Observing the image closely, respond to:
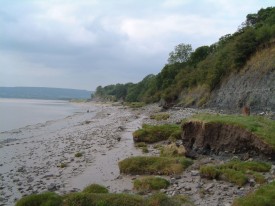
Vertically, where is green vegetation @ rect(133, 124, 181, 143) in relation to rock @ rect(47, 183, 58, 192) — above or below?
above

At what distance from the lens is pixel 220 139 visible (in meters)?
19.9

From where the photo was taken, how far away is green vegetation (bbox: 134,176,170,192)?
14.4 m

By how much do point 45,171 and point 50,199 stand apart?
10229mm

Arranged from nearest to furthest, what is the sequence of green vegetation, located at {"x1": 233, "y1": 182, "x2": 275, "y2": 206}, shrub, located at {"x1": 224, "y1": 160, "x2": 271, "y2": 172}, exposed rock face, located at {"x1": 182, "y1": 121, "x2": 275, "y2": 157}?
green vegetation, located at {"x1": 233, "y1": 182, "x2": 275, "y2": 206} → shrub, located at {"x1": 224, "y1": 160, "x2": 271, "y2": 172} → exposed rock face, located at {"x1": 182, "y1": 121, "x2": 275, "y2": 157}

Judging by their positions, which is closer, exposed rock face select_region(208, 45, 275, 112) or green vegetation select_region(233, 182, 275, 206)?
green vegetation select_region(233, 182, 275, 206)

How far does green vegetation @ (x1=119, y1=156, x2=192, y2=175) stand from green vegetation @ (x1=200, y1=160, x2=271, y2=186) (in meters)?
1.95

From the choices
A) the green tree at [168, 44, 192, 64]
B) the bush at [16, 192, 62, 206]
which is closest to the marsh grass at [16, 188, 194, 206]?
the bush at [16, 192, 62, 206]

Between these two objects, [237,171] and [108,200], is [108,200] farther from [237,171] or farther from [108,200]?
[237,171]

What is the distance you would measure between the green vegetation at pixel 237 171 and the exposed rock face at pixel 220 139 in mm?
1645

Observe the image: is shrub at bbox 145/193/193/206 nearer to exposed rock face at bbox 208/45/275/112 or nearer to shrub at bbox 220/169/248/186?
shrub at bbox 220/169/248/186

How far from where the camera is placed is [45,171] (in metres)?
21.2

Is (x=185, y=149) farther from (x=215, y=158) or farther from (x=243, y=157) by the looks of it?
(x=243, y=157)

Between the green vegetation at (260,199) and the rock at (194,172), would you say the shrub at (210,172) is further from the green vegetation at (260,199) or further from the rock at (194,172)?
the green vegetation at (260,199)

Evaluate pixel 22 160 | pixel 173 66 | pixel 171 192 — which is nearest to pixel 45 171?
pixel 22 160
